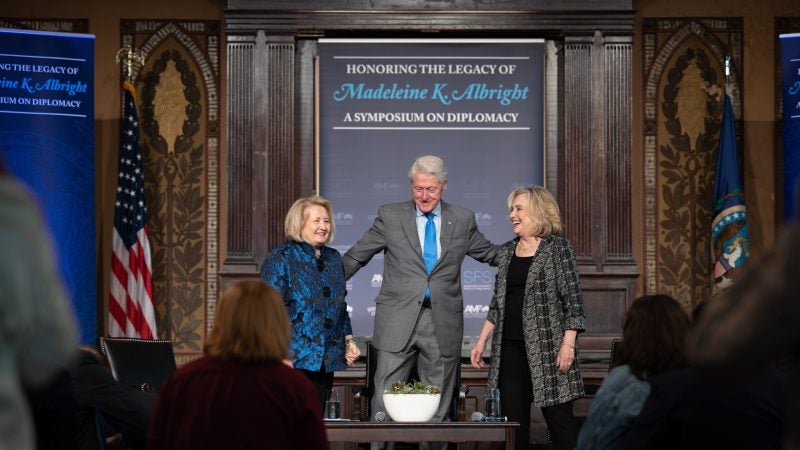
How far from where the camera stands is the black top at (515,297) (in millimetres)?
5953

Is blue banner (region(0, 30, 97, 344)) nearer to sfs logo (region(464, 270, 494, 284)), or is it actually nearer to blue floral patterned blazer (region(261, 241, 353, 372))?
blue floral patterned blazer (region(261, 241, 353, 372))

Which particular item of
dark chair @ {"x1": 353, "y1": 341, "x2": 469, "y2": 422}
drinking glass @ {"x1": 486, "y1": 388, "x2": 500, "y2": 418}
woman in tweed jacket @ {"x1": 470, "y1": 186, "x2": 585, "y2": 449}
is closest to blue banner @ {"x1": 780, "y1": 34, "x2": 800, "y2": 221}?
woman in tweed jacket @ {"x1": 470, "y1": 186, "x2": 585, "y2": 449}

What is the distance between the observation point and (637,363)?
3504mm

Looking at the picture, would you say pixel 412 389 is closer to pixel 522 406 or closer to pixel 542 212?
pixel 522 406

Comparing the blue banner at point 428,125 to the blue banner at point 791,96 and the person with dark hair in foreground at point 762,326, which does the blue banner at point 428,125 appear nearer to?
the blue banner at point 791,96

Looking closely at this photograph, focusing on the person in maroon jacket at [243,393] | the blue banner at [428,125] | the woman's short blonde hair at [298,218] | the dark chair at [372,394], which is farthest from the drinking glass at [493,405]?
the blue banner at [428,125]

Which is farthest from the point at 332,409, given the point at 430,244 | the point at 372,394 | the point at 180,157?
the point at 180,157

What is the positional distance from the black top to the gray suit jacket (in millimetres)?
379

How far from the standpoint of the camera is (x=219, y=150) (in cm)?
815

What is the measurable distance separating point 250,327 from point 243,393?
0.58ft

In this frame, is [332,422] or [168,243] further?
[168,243]

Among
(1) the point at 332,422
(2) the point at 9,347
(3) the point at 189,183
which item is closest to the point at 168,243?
(3) the point at 189,183

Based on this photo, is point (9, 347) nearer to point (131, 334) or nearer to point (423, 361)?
point (423, 361)

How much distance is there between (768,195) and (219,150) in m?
3.64
